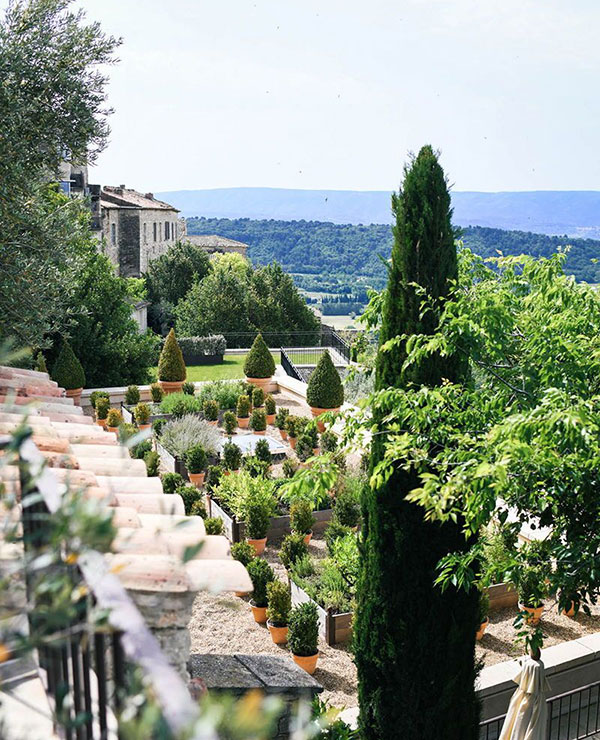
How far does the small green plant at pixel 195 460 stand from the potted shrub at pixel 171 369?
6.72 metres

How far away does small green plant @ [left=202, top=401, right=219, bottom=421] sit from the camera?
61.1 feet

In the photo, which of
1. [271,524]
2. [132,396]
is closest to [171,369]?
[132,396]

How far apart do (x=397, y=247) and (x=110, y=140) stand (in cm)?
632

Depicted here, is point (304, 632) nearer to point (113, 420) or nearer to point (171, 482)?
point (171, 482)

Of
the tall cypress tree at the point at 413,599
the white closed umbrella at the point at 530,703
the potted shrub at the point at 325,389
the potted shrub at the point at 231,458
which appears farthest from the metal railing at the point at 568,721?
the potted shrub at the point at 325,389

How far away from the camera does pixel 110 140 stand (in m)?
11.8

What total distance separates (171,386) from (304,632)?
42.9 ft

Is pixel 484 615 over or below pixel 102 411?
below

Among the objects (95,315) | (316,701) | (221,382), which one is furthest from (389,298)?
(95,315)

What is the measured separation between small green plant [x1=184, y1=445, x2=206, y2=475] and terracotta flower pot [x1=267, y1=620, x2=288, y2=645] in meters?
5.29

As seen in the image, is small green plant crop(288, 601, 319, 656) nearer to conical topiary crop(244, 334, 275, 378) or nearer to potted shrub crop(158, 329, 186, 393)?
potted shrub crop(158, 329, 186, 393)

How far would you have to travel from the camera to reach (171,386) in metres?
21.1

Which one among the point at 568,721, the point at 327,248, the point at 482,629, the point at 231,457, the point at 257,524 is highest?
the point at 327,248

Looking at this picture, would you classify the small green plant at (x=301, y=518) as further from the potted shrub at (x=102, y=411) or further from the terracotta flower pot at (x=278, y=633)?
the potted shrub at (x=102, y=411)
